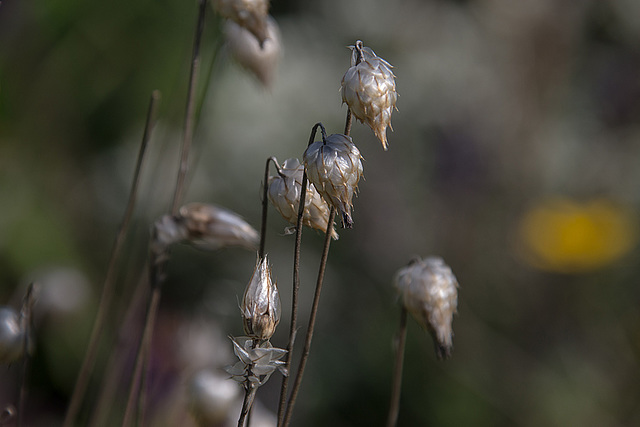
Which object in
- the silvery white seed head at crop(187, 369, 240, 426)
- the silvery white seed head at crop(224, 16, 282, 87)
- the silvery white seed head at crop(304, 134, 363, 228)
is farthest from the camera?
the silvery white seed head at crop(224, 16, 282, 87)

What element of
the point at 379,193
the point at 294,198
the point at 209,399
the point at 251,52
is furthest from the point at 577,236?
the point at 294,198

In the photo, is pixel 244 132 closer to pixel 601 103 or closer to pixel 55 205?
pixel 55 205

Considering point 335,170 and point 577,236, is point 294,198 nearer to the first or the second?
point 335,170

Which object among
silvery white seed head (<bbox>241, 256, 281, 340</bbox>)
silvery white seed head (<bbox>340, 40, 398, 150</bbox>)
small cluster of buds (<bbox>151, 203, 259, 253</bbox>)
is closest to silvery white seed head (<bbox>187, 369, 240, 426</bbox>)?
small cluster of buds (<bbox>151, 203, 259, 253</bbox>)

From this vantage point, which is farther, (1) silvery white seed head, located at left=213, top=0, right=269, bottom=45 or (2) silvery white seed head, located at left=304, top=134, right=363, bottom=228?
(1) silvery white seed head, located at left=213, top=0, right=269, bottom=45

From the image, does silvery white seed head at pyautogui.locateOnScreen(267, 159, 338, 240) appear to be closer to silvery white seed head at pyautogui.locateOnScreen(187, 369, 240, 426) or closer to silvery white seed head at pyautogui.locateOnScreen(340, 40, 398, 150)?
silvery white seed head at pyautogui.locateOnScreen(340, 40, 398, 150)

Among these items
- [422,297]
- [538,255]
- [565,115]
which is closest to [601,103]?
[565,115]
